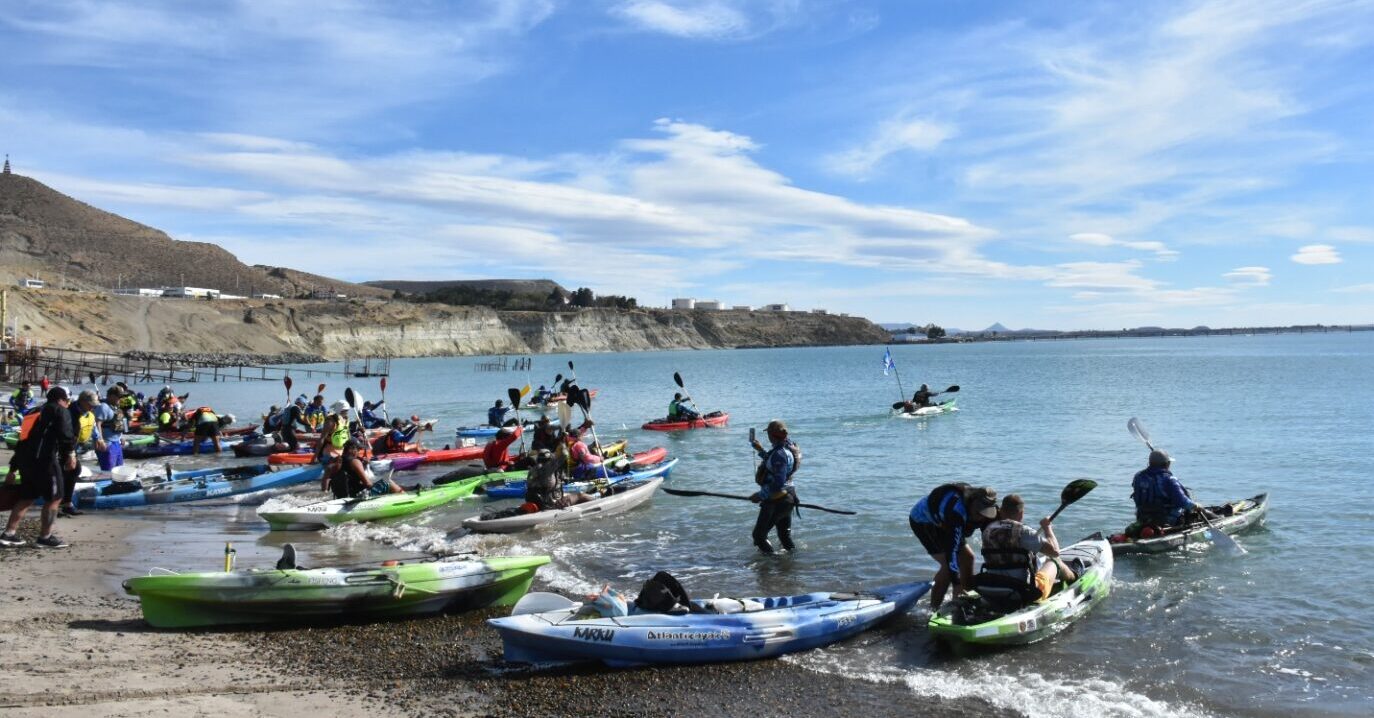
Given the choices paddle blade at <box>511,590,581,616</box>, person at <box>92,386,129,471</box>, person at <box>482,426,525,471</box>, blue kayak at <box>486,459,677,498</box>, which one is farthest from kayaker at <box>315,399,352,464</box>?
paddle blade at <box>511,590,581,616</box>

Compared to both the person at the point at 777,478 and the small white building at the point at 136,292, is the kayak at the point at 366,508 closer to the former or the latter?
the person at the point at 777,478

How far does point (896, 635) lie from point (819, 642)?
2.98 feet

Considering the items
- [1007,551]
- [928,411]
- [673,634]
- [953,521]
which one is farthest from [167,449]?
[928,411]

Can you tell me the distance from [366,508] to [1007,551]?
1034 cm

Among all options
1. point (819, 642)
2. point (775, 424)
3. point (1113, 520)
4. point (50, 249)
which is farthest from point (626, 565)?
point (50, 249)

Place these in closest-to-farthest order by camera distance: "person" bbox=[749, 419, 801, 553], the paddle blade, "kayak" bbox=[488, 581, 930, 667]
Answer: "kayak" bbox=[488, 581, 930, 667] → the paddle blade → "person" bbox=[749, 419, 801, 553]

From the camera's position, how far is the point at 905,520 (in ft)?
50.6

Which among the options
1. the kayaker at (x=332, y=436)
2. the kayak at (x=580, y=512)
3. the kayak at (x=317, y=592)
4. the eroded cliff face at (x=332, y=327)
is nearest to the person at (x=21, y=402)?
the kayaker at (x=332, y=436)

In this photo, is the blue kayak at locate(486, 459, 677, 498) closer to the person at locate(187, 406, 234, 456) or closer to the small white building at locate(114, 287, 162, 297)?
the person at locate(187, 406, 234, 456)

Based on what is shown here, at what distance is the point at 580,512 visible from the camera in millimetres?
15000

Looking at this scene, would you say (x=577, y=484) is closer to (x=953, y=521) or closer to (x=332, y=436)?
(x=332, y=436)

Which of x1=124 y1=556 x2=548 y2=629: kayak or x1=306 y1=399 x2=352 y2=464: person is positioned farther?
x1=306 y1=399 x2=352 y2=464: person

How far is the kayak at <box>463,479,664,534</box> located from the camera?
45.9 ft

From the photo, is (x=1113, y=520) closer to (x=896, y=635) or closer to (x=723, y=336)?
(x=896, y=635)
